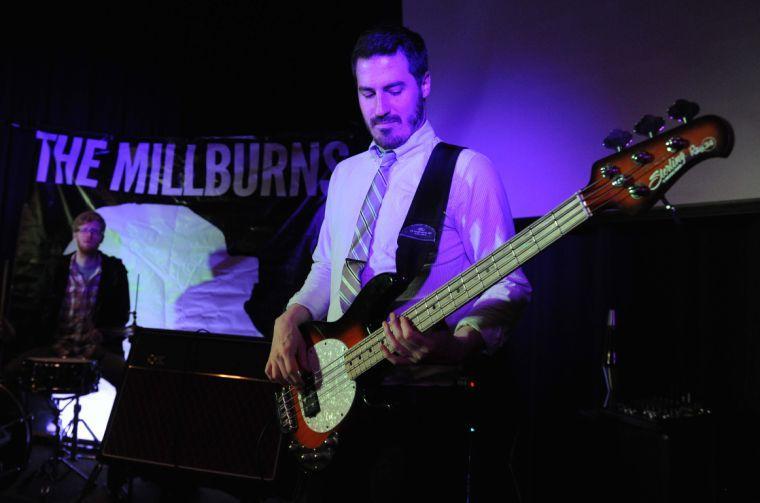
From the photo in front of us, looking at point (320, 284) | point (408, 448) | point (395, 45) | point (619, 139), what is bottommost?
point (408, 448)

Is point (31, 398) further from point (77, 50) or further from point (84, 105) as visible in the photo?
point (77, 50)

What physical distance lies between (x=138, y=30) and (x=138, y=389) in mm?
3313

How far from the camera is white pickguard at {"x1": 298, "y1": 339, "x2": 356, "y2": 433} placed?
1586 mm

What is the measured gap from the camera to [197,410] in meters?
3.17

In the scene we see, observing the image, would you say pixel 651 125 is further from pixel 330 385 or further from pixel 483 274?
pixel 330 385

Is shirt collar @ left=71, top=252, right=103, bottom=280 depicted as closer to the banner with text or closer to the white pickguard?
the banner with text

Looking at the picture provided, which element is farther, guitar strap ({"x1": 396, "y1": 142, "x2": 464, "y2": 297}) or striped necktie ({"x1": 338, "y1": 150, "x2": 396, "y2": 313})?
striped necktie ({"x1": 338, "y1": 150, "x2": 396, "y2": 313})

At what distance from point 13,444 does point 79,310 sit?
45.1 inches

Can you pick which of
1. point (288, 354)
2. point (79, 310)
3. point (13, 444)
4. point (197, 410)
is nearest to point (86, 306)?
point (79, 310)

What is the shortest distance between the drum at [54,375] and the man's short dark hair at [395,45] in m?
3.03

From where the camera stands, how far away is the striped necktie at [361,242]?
1732 mm

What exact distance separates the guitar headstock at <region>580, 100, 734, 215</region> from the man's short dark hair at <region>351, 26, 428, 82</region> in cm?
69

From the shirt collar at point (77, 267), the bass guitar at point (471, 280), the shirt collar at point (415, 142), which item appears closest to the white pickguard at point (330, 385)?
the bass guitar at point (471, 280)

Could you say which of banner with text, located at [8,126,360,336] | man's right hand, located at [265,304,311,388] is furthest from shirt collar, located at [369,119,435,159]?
banner with text, located at [8,126,360,336]
